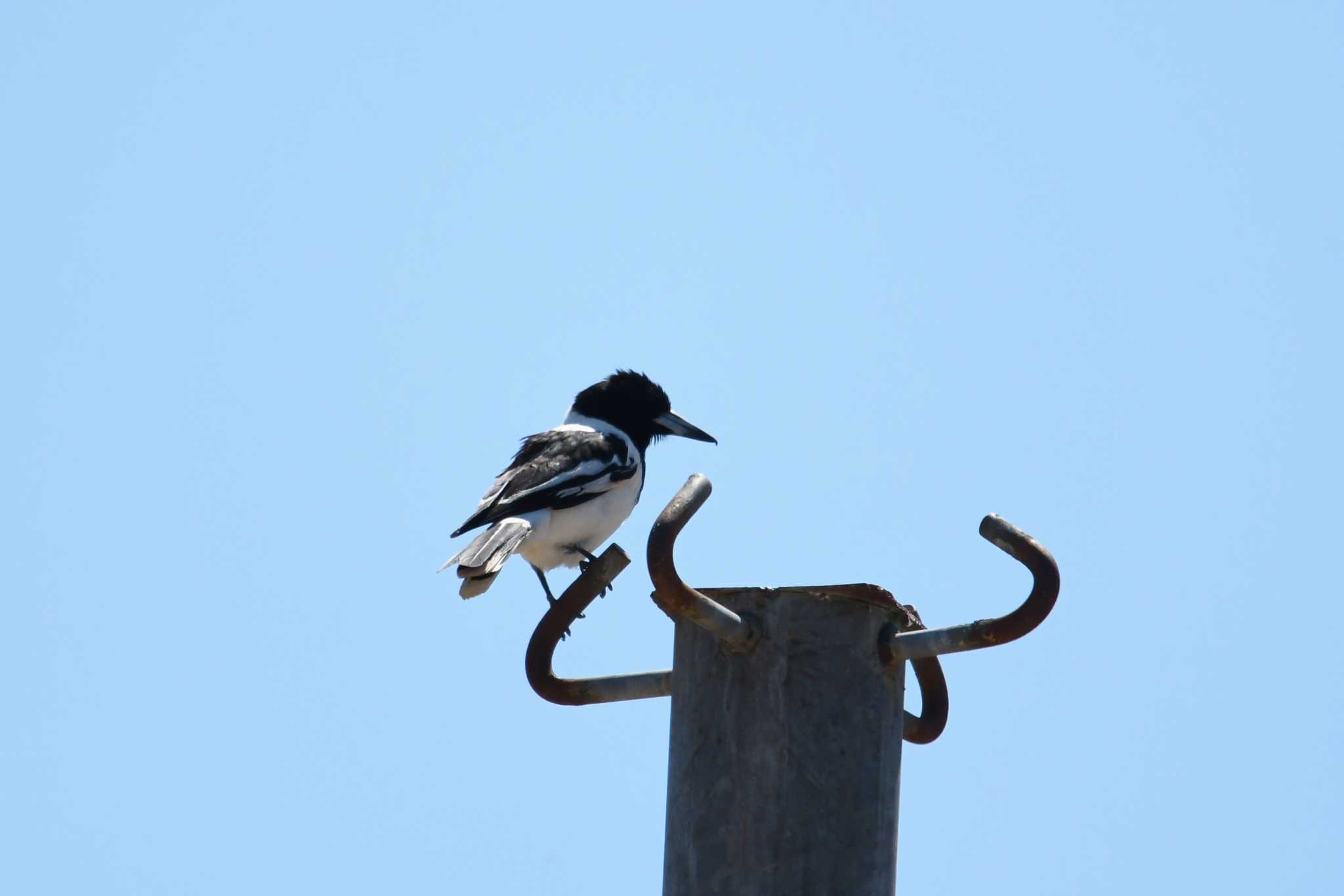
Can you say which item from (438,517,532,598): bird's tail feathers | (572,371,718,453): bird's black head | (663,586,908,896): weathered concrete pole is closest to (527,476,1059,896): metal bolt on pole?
(663,586,908,896): weathered concrete pole

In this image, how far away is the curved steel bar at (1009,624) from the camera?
3182mm

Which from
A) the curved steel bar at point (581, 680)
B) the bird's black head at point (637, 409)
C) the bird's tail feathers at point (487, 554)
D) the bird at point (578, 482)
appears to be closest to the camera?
the curved steel bar at point (581, 680)

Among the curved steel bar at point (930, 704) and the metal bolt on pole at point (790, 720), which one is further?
the curved steel bar at point (930, 704)

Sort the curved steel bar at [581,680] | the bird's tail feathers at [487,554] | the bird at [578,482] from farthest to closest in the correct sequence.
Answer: the bird at [578,482] → the bird's tail feathers at [487,554] → the curved steel bar at [581,680]

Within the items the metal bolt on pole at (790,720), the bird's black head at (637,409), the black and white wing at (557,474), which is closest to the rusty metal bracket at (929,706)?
the metal bolt on pole at (790,720)

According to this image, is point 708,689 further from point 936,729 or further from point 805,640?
point 936,729

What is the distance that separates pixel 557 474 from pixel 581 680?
4295mm

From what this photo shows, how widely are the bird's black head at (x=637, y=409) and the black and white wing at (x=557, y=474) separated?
1.70 ft

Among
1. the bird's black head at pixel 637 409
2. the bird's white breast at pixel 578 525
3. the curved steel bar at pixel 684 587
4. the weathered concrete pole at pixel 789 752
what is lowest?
the weathered concrete pole at pixel 789 752

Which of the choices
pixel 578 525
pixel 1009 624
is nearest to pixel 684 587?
pixel 1009 624

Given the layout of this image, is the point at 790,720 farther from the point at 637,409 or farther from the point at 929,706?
the point at 637,409

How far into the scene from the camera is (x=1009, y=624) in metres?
3.18

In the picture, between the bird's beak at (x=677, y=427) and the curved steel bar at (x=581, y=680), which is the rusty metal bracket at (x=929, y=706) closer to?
the curved steel bar at (x=581, y=680)

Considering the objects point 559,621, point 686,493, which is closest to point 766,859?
point 686,493
